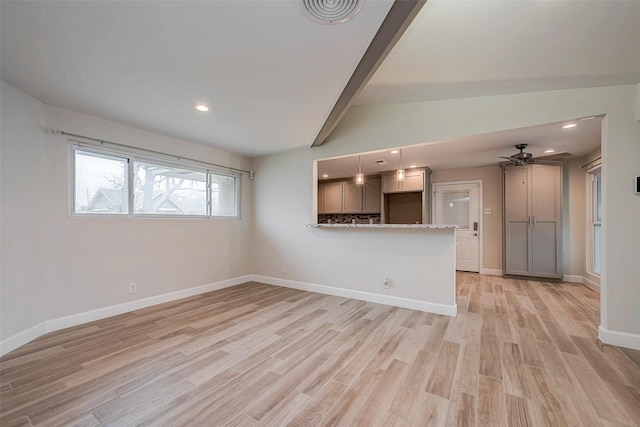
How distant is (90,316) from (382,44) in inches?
160

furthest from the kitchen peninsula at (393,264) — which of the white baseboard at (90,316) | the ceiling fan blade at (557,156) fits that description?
the ceiling fan blade at (557,156)

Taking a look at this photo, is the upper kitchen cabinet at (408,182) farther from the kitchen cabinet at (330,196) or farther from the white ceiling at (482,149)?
the kitchen cabinet at (330,196)

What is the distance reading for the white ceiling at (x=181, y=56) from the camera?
1.52 m

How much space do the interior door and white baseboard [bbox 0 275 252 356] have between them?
5168mm

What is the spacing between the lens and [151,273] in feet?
11.6

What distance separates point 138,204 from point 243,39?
111 inches

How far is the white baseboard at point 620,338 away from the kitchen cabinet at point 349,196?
434 cm

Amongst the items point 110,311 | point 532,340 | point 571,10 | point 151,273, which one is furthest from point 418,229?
point 110,311

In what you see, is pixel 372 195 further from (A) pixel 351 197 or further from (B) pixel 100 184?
(B) pixel 100 184

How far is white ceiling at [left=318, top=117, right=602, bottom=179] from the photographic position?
11.4ft

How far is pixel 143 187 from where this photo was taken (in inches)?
140

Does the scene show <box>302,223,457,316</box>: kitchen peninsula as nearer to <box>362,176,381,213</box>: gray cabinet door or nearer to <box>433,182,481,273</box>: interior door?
<box>362,176,381,213</box>: gray cabinet door

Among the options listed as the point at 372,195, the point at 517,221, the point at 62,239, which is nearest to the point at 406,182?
the point at 372,195

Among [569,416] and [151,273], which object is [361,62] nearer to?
[569,416]
